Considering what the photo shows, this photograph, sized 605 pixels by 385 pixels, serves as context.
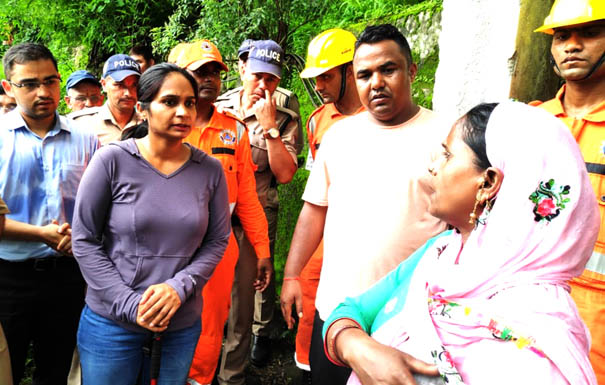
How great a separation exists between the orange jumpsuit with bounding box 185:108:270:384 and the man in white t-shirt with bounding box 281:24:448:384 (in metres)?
0.84

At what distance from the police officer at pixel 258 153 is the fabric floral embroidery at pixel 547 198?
2233 millimetres

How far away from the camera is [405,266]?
149cm

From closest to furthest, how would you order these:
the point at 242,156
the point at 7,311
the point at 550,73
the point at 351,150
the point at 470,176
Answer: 1. the point at 470,176
2. the point at 351,150
3. the point at 7,311
4. the point at 550,73
5. the point at 242,156

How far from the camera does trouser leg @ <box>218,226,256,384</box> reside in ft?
10.1

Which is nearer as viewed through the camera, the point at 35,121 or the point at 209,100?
the point at 35,121

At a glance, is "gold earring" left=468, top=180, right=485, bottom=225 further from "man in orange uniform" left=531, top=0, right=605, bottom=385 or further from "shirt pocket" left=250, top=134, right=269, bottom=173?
"shirt pocket" left=250, top=134, right=269, bottom=173

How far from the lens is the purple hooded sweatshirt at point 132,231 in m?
2.00

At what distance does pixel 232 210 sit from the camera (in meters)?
2.90

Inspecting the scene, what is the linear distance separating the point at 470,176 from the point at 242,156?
6.20 ft

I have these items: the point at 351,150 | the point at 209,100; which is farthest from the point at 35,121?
the point at 351,150

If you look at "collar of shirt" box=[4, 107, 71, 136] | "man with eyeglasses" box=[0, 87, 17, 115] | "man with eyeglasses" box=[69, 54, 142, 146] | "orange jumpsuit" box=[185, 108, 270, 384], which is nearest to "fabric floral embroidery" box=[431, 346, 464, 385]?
"orange jumpsuit" box=[185, 108, 270, 384]

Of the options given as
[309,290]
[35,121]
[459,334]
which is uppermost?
[35,121]

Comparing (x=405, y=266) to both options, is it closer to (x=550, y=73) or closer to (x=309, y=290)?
(x=309, y=290)

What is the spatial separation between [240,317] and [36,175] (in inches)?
61.3
